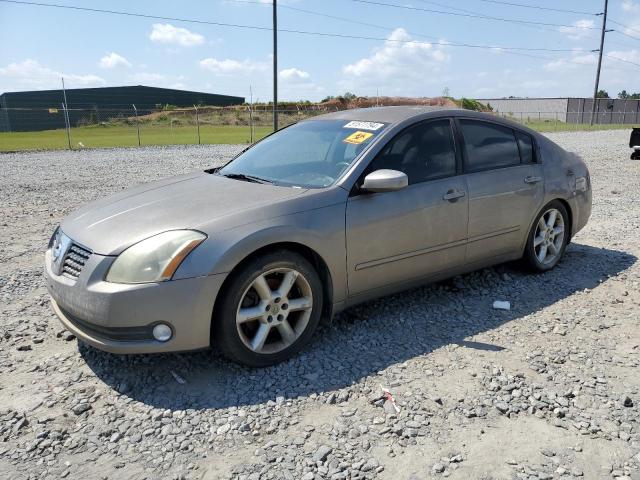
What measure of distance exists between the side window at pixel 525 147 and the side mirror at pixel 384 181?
177 cm

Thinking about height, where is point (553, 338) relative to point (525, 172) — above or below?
below

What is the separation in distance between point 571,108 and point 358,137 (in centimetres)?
6305

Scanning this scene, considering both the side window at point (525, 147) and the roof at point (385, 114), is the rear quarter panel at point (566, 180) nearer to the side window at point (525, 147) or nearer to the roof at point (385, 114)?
the side window at point (525, 147)

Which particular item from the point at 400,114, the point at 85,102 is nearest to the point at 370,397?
the point at 400,114

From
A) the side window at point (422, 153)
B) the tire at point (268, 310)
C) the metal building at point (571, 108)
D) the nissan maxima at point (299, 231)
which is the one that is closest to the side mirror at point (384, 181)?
the nissan maxima at point (299, 231)

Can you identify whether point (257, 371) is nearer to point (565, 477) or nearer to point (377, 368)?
point (377, 368)

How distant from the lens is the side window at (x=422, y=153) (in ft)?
12.9

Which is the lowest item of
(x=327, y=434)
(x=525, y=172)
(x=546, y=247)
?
(x=327, y=434)

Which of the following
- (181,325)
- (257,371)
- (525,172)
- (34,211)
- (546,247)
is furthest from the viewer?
(34,211)

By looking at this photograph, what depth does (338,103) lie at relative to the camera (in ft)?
175

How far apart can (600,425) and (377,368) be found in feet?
4.11

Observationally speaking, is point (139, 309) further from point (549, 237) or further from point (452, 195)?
point (549, 237)

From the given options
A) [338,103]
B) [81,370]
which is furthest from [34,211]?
[338,103]

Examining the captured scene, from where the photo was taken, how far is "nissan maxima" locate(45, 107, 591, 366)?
3035mm
